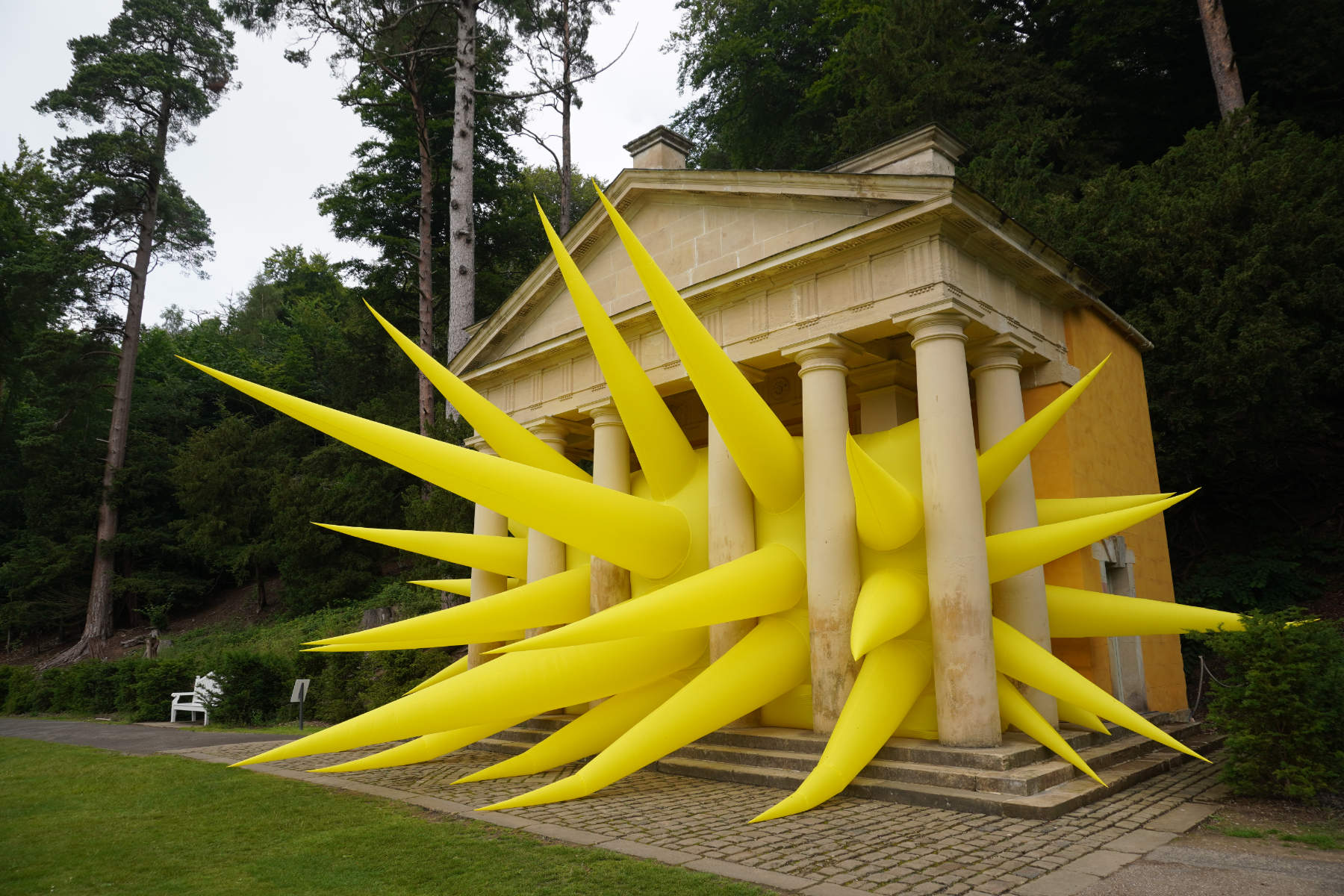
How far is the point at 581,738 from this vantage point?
26.8 feet

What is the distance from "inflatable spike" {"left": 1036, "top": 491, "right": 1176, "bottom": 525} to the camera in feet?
27.2

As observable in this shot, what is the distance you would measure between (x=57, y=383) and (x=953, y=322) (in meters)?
33.7

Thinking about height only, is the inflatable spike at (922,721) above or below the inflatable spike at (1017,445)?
below

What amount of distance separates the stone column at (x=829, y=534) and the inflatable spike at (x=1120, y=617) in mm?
2128

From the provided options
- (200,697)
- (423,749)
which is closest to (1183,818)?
(423,749)

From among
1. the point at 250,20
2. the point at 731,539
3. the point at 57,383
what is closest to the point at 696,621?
the point at 731,539

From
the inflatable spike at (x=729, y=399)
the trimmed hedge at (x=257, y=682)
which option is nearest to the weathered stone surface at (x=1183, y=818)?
the inflatable spike at (x=729, y=399)

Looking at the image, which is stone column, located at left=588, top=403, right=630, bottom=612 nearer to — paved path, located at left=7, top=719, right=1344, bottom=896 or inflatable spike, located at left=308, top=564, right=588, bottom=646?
inflatable spike, located at left=308, top=564, right=588, bottom=646

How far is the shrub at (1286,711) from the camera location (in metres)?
6.35

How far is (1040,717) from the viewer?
7.31m

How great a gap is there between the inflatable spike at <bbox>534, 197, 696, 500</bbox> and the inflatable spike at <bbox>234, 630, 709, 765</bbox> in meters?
1.95

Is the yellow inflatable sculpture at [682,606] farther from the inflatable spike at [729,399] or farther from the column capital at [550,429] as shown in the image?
the column capital at [550,429]

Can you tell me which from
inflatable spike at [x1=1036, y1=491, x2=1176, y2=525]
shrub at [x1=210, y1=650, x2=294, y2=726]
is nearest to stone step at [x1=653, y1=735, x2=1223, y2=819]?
inflatable spike at [x1=1036, y1=491, x2=1176, y2=525]

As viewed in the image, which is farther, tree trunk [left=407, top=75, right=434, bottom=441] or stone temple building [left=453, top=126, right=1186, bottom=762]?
tree trunk [left=407, top=75, right=434, bottom=441]
